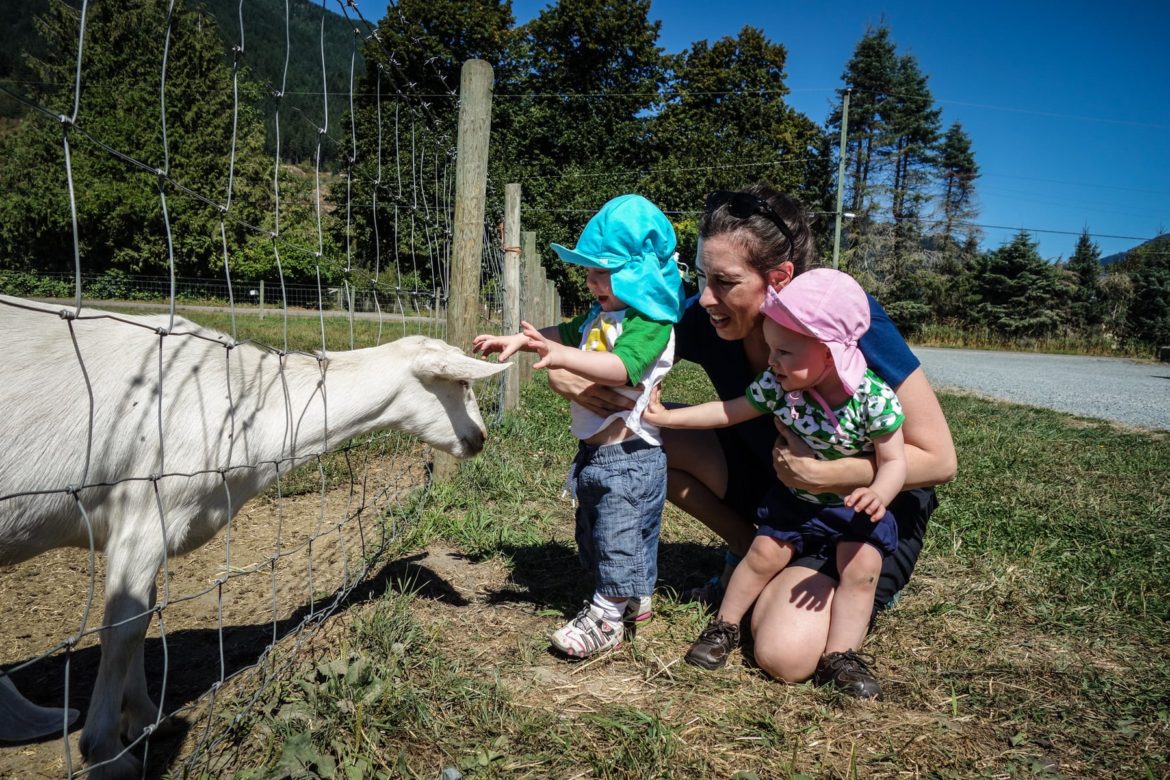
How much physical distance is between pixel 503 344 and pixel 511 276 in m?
3.79

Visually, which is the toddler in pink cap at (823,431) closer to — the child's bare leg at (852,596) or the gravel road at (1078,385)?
the child's bare leg at (852,596)

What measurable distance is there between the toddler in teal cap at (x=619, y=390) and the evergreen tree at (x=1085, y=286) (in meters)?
33.8

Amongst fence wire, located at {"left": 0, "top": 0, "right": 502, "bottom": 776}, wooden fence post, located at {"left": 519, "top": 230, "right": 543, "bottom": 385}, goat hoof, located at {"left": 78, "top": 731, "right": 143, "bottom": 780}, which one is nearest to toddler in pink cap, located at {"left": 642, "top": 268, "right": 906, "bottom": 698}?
fence wire, located at {"left": 0, "top": 0, "right": 502, "bottom": 776}

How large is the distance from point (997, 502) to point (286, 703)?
421 centimetres

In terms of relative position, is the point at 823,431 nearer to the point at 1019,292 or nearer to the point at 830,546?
the point at 830,546

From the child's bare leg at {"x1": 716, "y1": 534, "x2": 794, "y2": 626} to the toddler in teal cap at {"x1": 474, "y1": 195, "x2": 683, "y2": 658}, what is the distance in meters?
0.31

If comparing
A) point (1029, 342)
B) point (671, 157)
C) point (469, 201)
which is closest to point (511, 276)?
point (469, 201)

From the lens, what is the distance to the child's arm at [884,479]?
2.05 m

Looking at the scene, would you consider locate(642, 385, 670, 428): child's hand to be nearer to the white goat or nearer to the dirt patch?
the white goat

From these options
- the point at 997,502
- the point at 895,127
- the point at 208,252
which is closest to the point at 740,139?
the point at 895,127

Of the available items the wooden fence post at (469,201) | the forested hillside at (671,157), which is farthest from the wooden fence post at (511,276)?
the forested hillside at (671,157)

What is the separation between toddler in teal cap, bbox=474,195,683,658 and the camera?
2.30 metres

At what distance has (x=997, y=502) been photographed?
4398 mm

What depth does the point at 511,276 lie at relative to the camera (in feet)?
19.9
